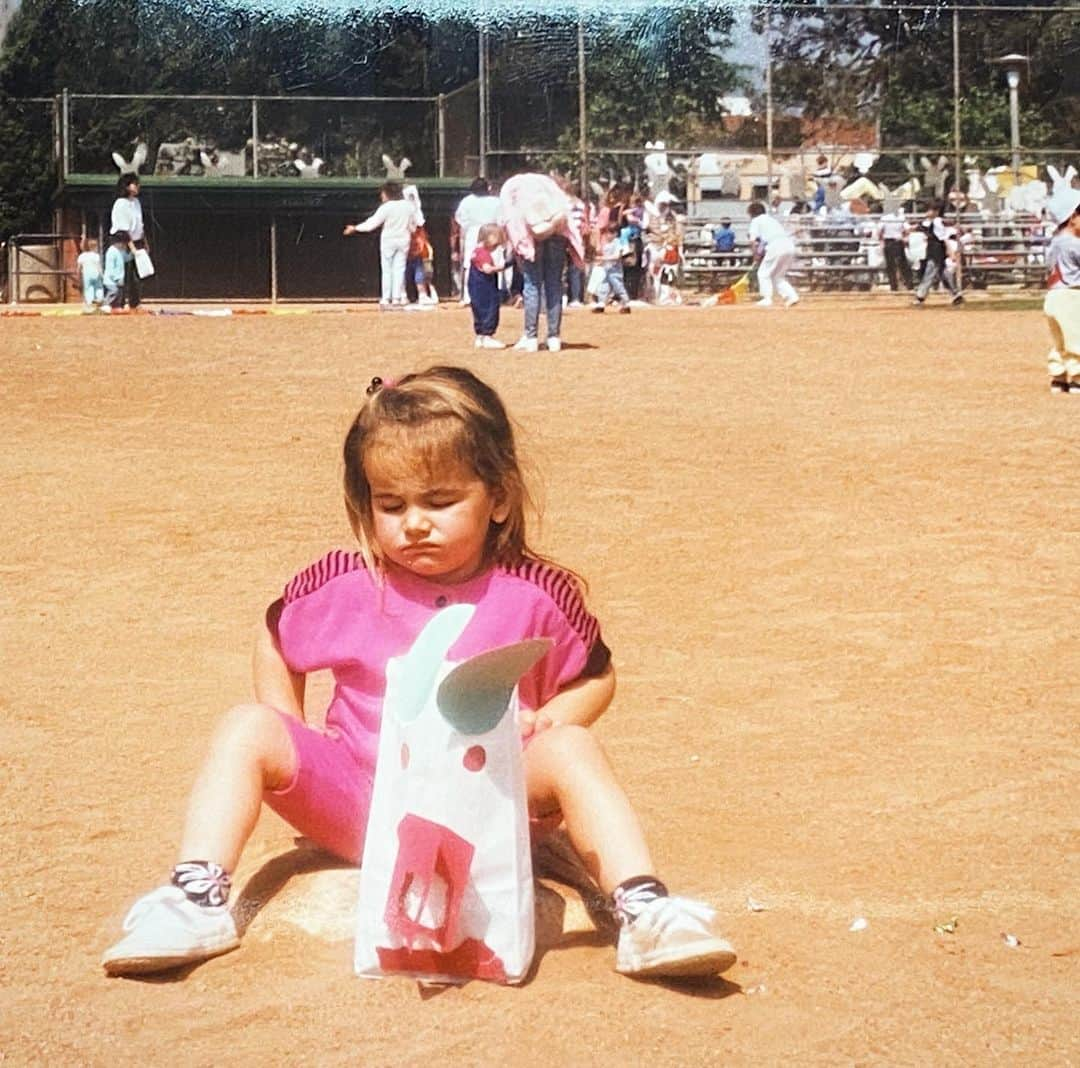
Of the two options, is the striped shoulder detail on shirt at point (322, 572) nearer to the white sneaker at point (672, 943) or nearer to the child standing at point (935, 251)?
the white sneaker at point (672, 943)

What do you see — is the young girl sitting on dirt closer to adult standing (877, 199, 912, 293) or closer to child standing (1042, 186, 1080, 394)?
child standing (1042, 186, 1080, 394)

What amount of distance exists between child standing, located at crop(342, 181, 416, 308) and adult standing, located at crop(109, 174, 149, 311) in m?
2.61

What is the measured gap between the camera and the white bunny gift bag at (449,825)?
132 inches

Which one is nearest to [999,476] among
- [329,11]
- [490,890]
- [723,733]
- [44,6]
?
[723,733]

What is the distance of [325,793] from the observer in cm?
377

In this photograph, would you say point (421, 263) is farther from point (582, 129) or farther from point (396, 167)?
point (396, 167)

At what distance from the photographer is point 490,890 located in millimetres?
3447

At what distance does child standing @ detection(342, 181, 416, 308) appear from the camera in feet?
84.0

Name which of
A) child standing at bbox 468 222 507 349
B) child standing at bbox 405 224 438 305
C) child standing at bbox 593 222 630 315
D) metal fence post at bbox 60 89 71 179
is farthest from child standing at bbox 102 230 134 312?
child standing at bbox 468 222 507 349

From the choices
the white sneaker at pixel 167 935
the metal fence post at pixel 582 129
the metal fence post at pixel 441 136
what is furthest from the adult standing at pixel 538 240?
the metal fence post at pixel 441 136

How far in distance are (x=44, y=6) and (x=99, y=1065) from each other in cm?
3967

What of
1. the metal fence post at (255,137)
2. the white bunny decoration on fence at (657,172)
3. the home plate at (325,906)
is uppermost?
the metal fence post at (255,137)

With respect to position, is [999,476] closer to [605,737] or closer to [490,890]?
[605,737]

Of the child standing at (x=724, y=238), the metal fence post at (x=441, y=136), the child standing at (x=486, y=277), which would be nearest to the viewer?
the child standing at (x=486, y=277)
